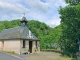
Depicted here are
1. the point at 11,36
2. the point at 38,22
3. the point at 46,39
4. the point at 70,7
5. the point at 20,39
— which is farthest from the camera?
the point at 38,22

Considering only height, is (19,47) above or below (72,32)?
below

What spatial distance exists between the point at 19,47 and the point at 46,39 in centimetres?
1728

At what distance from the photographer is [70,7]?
27641 mm

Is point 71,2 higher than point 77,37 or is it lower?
higher

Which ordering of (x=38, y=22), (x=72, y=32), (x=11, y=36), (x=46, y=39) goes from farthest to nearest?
1. (x=38, y=22)
2. (x=46, y=39)
3. (x=11, y=36)
4. (x=72, y=32)

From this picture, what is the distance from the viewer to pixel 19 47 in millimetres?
34562

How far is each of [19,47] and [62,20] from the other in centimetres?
1001

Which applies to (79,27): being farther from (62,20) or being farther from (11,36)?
(11,36)

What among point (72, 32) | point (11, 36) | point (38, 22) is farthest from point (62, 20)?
point (38, 22)

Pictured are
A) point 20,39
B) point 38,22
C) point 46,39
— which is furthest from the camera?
point 38,22

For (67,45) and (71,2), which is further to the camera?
(67,45)

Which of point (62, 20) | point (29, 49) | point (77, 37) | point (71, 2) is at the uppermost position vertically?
point (71, 2)

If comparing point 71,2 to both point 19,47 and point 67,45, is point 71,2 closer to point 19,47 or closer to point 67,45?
point 67,45

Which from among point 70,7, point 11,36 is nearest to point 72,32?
point 70,7
